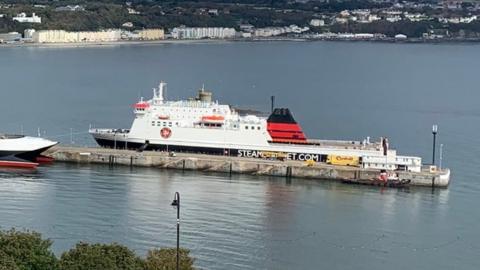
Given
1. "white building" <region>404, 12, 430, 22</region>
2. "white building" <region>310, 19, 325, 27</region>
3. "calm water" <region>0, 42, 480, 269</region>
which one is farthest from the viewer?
"white building" <region>404, 12, 430, 22</region>

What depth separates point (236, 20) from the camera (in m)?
78.6

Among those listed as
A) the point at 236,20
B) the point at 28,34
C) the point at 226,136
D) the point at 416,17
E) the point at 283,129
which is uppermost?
the point at 416,17

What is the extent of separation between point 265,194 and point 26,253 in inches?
282

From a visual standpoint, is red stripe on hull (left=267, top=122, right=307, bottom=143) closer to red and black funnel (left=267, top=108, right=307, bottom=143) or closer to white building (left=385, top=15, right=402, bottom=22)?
red and black funnel (left=267, top=108, right=307, bottom=143)

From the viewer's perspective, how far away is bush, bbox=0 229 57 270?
9.33 meters

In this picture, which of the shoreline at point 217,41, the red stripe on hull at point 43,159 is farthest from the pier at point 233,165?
the shoreline at point 217,41

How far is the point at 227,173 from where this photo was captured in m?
17.8

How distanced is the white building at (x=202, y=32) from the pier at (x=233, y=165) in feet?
171

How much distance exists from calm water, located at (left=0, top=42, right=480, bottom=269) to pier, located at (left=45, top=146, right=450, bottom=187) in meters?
0.27

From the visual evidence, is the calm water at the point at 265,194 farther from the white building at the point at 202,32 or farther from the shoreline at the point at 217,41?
the white building at the point at 202,32

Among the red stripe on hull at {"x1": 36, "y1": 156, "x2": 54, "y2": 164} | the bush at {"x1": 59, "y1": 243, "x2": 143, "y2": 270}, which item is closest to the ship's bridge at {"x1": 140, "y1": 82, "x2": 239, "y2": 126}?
the red stripe on hull at {"x1": 36, "y1": 156, "x2": 54, "y2": 164}

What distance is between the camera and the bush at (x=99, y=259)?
934 centimetres

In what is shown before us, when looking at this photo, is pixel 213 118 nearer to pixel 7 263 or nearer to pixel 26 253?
pixel 26 253

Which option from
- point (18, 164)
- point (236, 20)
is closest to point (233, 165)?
point (18, 164)
